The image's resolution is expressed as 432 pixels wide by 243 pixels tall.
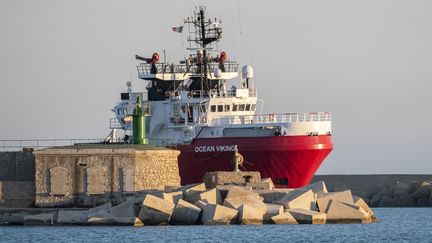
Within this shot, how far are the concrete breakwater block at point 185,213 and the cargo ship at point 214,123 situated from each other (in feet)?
31.6

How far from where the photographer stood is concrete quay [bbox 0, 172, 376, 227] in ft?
184

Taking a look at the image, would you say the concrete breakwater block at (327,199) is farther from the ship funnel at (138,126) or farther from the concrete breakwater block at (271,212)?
the ship funnel at (138,126)

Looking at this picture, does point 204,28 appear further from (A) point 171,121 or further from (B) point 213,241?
(B) point 213,241

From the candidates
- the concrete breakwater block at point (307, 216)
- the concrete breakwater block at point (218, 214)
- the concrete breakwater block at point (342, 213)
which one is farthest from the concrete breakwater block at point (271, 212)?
the concrete breakwater block at point (342, 213)

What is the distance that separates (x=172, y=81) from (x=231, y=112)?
2911 mm

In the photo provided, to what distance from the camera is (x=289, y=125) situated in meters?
68.8

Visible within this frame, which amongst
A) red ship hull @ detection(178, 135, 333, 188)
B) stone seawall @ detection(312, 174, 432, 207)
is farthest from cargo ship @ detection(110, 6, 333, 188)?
stone seawall @ detection(312, 174, 432, 207)

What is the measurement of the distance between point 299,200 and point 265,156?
37.1 feet

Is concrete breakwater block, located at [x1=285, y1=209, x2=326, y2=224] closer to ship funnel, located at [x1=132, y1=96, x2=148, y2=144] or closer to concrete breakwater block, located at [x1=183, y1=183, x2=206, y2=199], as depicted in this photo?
concrete breakwater block, located at [x1=183, y1=183, x2=206, y2=199]

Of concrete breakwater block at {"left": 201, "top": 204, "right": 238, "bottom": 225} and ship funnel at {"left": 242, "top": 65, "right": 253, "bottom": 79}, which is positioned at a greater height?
ship funnel at {"left": 242, "top": 65, "right": 253, "bottom": 79}

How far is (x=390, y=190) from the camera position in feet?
280

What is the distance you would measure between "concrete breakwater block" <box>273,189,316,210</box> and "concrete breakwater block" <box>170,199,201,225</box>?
9.77 feet

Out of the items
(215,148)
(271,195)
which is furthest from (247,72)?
(271,195)

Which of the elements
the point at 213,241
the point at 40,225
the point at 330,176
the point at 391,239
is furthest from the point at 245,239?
the point at 330,176
